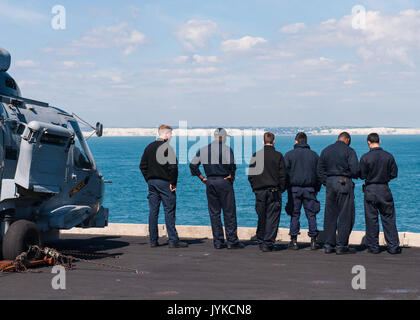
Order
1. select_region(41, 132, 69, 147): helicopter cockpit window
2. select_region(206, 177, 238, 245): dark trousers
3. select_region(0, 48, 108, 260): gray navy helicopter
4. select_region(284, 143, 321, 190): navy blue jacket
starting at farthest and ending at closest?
select_region(206, 177, 238, 245): dark trousers → select_region(284, 143, 321, 190): navy blue jacket → select_region(41, 132, 69, 147): helicopter cockpit window → select_region(0, 48, 108, 260): gray navy helicopter

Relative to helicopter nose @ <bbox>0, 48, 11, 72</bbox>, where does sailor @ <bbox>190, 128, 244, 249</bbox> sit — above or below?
below

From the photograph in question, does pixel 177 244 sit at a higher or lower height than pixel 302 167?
lower

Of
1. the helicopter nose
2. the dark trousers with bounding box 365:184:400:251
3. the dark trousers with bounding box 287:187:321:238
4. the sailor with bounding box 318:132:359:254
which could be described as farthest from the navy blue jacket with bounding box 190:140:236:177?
the helicopter nose

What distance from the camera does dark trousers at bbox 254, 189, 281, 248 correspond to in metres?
11.4

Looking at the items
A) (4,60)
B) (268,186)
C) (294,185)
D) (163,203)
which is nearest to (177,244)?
(163,203)

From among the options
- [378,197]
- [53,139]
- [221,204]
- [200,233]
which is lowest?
[200,233]

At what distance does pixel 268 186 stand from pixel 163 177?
192 centimetres

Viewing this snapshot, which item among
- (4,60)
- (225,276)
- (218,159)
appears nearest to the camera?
(225,276)

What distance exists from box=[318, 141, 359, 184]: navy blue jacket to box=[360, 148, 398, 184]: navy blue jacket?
0.59 ft

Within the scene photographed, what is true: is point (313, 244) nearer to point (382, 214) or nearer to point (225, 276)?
point (382, 214)

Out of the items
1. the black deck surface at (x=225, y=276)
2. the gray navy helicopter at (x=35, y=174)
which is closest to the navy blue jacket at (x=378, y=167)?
the black deck surface at (x=225, y=276)

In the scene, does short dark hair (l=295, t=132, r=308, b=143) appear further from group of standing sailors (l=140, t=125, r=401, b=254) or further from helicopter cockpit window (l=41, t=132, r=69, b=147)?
helicopter cockpit window (l=41, t=132, r=69, b=147)

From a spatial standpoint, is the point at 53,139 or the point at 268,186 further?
the point at 268,186

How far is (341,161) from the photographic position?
36.7 feet
